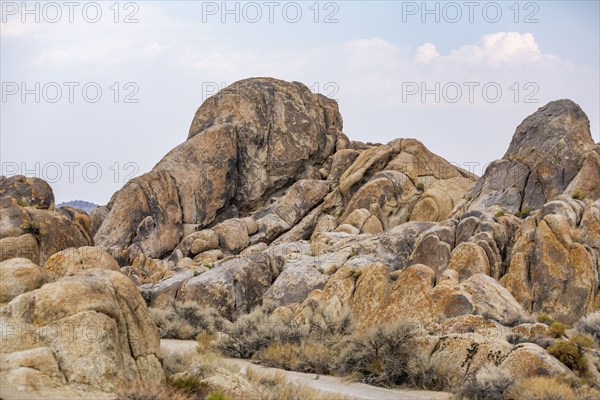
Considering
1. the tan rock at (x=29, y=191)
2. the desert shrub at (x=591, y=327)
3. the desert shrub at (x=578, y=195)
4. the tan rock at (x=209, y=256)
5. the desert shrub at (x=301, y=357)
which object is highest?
the desert shrub at (x=578, y=195)

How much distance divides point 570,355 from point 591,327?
362 cm

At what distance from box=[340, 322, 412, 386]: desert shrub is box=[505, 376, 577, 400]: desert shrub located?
335 centimetres

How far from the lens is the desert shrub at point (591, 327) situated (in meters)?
19.3

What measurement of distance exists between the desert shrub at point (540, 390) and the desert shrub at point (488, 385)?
0.61 ft

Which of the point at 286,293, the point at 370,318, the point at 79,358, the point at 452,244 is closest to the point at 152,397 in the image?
the point at 79,358

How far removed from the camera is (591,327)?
64.4 ft

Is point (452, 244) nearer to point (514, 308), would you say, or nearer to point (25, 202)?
point (514, 308)

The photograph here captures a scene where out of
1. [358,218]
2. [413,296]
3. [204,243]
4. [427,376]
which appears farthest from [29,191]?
[427,376]

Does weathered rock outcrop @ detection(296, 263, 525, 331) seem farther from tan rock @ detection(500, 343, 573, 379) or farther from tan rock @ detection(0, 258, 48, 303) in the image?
tan rock @ detection(0, 258, 48, 303)

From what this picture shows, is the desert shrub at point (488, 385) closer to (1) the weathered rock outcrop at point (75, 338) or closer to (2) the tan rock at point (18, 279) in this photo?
(1) the weathered rock outcrop at point (75, 338)

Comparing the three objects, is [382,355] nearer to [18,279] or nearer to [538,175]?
[18,279]

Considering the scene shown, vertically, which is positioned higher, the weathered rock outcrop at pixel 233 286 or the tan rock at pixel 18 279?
the tan rock at pixel 18 279

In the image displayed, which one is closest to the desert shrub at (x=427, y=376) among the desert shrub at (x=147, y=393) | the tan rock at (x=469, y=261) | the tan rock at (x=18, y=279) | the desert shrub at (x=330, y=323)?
the desert shrub at (x=330, y=323)

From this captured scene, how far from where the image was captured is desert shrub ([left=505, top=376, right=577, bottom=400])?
549 inches
